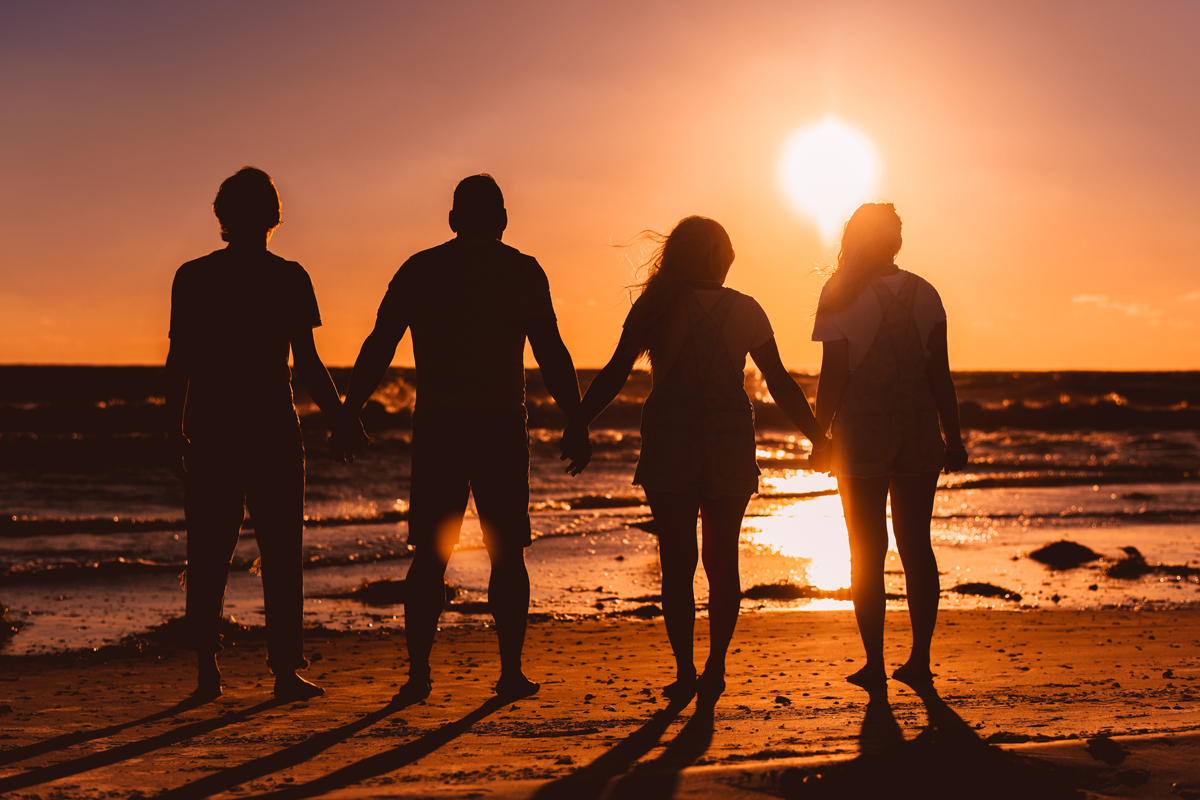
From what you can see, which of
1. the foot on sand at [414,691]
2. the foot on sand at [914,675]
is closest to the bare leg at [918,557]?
the foot on sand at [914,675]

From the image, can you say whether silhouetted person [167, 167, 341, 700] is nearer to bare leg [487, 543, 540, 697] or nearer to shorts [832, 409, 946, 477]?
bare leg [487, 543, 540, 697]

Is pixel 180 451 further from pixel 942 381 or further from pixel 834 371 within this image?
pixel 942 381

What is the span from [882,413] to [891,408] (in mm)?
41

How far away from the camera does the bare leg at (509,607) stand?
12.1ft

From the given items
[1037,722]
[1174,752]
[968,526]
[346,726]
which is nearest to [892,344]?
[1037,722]

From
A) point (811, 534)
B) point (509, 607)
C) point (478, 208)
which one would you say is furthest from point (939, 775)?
point (811, 534)

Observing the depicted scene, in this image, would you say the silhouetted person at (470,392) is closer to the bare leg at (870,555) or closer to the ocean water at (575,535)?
the bare leg at (870,555)

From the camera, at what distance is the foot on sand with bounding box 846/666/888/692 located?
3787mm

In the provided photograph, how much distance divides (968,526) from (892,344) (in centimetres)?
871

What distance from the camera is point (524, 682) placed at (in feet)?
12.3

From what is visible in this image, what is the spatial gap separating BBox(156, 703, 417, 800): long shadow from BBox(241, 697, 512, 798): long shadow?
182 millimetres

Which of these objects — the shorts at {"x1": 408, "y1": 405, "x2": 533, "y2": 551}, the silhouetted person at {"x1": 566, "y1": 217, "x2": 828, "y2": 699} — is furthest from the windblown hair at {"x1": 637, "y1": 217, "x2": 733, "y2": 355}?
the shorts at {"x1": 408, "y1": 405, "x2": 533, "y2": 551}

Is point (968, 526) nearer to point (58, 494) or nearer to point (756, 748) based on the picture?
point (756, 748)

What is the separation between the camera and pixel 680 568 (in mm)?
3592
